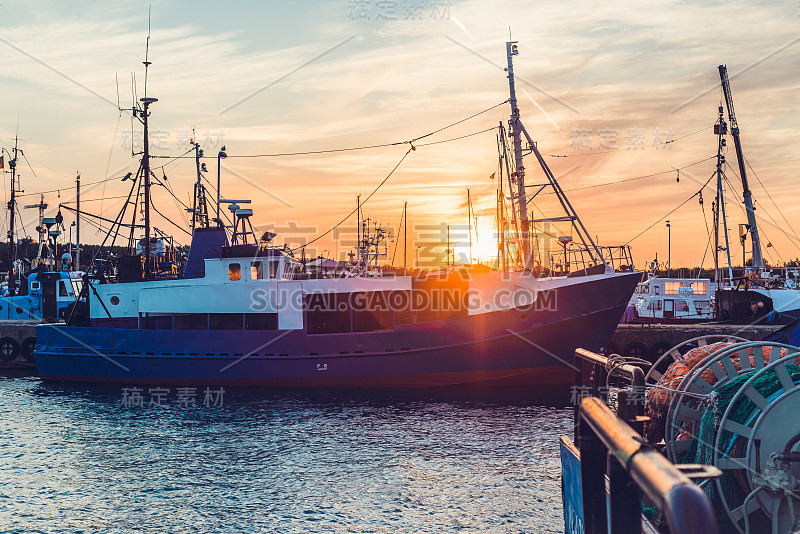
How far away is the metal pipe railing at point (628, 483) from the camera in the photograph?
185 centimetres

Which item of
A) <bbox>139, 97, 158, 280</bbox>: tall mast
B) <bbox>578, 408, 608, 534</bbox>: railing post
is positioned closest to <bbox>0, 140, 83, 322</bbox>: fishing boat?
<bbox>139, 97, 158, 280</bbox>: tall mast

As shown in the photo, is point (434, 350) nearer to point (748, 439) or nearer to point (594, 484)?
point (748, 439)

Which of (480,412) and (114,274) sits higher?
(114,274)

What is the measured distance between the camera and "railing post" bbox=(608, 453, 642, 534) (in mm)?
2723

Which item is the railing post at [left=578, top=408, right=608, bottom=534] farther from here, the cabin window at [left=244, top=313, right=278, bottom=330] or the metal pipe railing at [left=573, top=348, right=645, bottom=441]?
the cabin window at [left=244, top=313, right=278, bottom=330]

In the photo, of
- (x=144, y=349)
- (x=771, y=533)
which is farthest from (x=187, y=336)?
(x=771, y=533)

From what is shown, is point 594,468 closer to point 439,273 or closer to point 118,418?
point 118,418

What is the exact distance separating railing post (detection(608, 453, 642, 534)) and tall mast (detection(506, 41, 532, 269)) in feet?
81.9

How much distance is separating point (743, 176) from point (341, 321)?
3092 centimetres

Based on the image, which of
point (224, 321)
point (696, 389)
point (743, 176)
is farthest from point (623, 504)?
point (743, 176)

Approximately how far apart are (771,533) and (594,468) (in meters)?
5.42

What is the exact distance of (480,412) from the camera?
21.7 metres

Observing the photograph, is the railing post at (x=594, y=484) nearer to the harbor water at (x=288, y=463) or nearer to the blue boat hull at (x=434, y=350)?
the harbor water at (x=288, y=463)

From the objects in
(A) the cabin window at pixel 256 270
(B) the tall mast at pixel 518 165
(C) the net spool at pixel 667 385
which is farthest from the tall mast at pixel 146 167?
(C) the net spool at pixel 667 385
